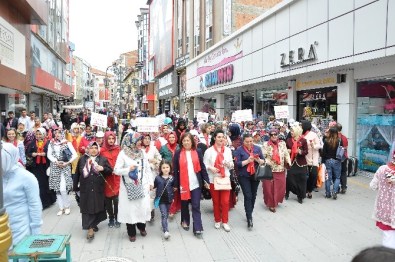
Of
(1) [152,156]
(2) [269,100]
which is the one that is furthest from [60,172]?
(2) [269,100]

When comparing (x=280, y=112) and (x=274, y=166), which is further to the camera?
(x=280, y=112)

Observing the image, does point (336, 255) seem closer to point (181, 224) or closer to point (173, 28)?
point (181, 224)

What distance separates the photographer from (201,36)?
96.8 feet

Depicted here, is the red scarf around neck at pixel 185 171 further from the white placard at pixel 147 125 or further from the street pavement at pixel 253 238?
Answer: the white placard at pixel 147 125

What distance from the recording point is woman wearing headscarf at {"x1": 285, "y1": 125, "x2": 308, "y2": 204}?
26.8 feet

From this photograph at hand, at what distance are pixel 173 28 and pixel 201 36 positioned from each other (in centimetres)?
1020

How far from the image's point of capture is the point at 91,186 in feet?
20.0

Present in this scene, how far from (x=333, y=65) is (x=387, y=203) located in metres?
7.63

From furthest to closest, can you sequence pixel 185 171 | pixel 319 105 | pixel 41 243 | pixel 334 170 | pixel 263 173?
pixel 319 105 → pixel 334 170 → pixel 263 173 → pixel 185 171 → pixel 41 243

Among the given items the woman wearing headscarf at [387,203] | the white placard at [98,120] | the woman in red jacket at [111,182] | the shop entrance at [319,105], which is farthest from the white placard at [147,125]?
the shop entrance at [319,105]

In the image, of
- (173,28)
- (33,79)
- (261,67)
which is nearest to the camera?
(261,67)

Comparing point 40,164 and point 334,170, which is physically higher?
point 40,164

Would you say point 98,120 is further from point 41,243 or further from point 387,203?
point 387,203

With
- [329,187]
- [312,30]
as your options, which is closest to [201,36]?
[312,30]
